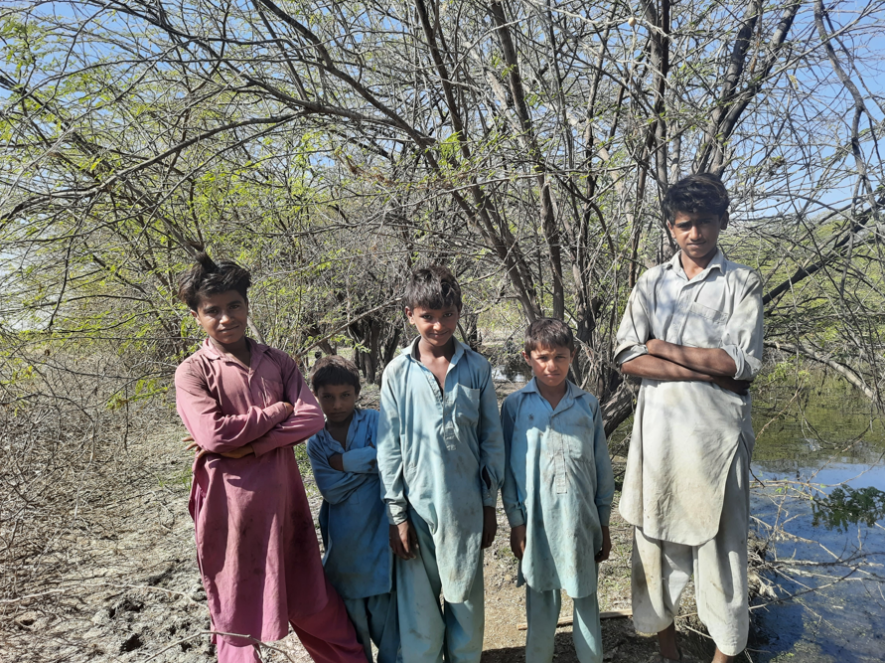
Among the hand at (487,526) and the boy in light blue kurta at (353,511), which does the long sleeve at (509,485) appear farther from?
the boy in light blue kurta at (353,511)

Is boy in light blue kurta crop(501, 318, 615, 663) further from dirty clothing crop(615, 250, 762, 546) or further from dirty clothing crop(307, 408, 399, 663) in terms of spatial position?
dirty clothing crop(307, 408, 399, 663)

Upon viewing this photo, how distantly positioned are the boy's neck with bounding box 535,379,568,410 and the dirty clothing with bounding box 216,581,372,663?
111 cm

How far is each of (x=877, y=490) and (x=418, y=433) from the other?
17.5ft

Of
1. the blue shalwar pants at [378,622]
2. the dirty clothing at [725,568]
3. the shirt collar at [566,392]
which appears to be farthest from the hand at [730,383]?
the blue shalwar pants at [378,622]

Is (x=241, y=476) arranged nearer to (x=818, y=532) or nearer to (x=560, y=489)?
(x=560, y=489)

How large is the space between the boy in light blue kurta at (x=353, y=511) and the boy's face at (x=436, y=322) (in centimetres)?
42

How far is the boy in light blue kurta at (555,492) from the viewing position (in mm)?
2180

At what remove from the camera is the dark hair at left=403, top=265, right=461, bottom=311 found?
6.94 feet

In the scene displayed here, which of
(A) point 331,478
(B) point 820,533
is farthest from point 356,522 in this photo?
(B) point 820,533

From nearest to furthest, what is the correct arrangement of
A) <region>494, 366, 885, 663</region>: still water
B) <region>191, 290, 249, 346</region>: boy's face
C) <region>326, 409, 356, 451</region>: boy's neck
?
1. <region>191, 290, 249, 346</region>: boy's face
2. <region>326, 409, 356, 451</region>: boy's neck
3. <region>494, 366, 885, 663</region>: still water

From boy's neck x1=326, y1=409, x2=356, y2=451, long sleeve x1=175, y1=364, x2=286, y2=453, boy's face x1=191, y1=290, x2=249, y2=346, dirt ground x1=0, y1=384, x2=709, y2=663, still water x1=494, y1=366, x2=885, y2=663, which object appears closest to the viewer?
long sleeve x1=175, y1=364, x2=286, y2=453

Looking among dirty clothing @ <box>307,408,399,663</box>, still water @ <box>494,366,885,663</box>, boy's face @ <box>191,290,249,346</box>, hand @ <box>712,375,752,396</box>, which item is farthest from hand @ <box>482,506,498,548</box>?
still water @ <box>494,366,885,663</box>

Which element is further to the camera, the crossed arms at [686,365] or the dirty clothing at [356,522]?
the dirty clothing at [356,522]

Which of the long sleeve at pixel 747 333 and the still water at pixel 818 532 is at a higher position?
the long sleeve at pixel 747 333
